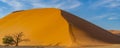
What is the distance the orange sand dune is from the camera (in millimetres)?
73250

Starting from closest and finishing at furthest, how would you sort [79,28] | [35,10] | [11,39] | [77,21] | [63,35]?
[11,39], [63,35], [79,28], [77,21], [35,10]

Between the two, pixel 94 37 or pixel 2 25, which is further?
pixel 2 25

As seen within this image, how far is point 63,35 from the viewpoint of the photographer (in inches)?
2948

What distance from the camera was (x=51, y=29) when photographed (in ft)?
260

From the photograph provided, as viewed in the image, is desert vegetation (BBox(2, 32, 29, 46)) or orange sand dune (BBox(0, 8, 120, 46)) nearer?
desert vegetation (BBox(2, 32, 29, 46))

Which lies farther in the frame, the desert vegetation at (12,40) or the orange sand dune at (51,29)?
the orange sand dune at (51,29)

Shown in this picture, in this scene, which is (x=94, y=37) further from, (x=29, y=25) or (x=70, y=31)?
(x=29, y=25)

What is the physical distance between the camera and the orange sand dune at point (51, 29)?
240 feet

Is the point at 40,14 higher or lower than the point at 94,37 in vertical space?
higher

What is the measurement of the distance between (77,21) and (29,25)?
13.1 meters

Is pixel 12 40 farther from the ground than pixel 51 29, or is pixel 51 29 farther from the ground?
pixel 51 29

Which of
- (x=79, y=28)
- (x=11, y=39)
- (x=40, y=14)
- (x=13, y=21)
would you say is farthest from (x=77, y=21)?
(x=11, y=39)

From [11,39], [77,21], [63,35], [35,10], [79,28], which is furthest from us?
[35,10]

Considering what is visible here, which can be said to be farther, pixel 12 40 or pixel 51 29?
pixel 51 29
